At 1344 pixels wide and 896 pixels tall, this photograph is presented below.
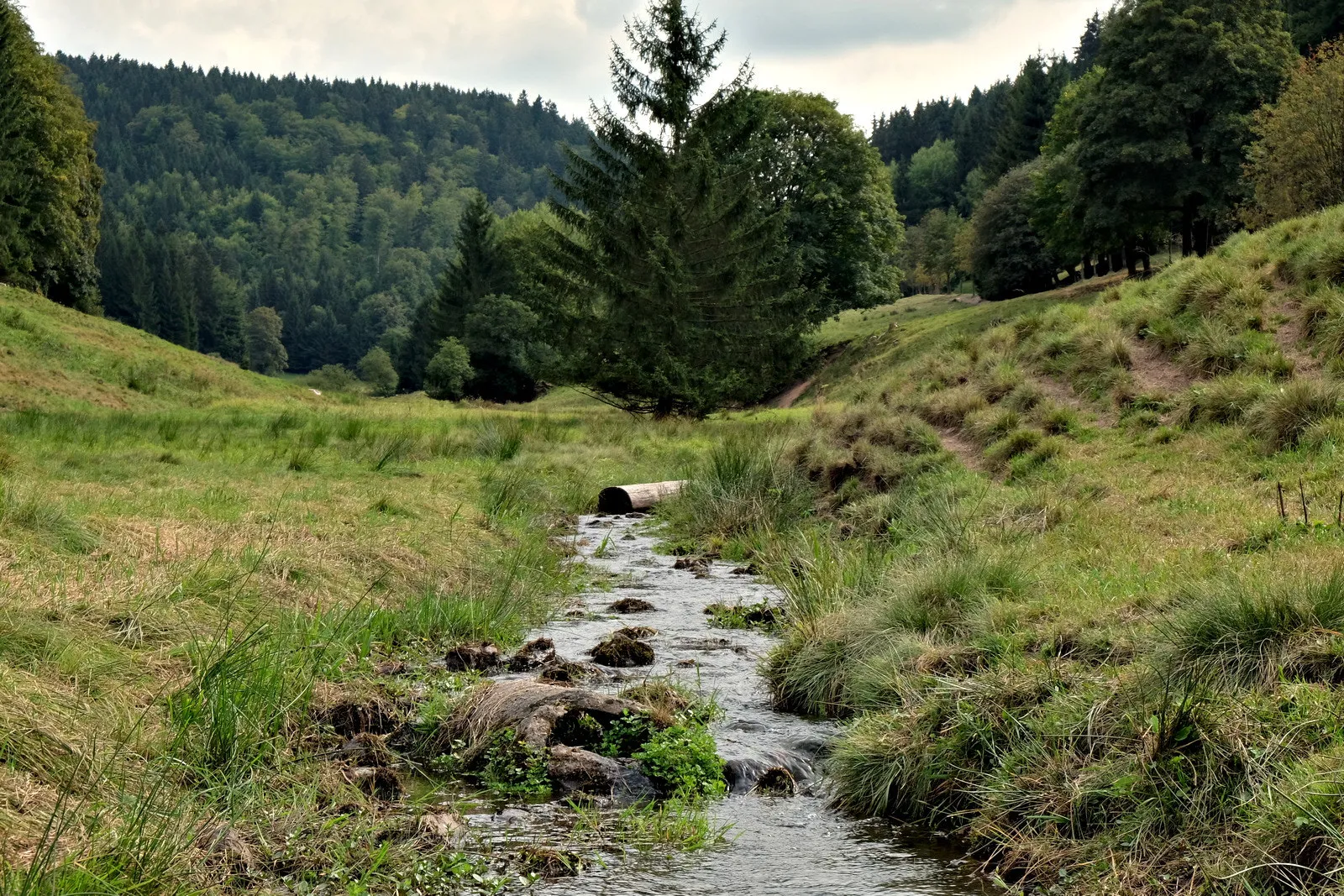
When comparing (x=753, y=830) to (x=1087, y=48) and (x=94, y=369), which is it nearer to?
(x=94, y=369)

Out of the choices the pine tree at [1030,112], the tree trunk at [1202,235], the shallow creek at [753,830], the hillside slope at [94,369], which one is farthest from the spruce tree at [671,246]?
the pine tree at [1030,112]

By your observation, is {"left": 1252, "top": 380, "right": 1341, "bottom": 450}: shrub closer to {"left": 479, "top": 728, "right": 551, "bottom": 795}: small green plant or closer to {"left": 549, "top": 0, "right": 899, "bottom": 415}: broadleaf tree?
{"left": 479, "top": 728, "right": 551, "bottom": 795}: small green plant

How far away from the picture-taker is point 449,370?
62.4m

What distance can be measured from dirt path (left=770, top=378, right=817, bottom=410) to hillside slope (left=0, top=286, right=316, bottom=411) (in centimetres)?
2156

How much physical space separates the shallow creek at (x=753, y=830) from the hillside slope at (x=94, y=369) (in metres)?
23.2

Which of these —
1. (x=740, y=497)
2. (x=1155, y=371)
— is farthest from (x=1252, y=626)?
(x=1155, y=371)

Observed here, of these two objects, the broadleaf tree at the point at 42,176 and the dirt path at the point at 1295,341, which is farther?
the broadleaf tree at the point at 42,176

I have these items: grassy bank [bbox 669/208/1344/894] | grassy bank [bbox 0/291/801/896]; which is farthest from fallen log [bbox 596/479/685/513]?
grassy bank [bbox 669/208/1344/894]

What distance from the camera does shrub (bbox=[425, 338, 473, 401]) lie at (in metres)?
62.4

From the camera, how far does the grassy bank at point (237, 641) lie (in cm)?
422

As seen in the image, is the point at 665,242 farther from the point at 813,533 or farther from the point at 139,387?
the point at 813,533

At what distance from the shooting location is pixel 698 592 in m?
10.9

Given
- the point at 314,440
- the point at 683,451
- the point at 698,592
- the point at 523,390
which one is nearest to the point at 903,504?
the point at 698,592

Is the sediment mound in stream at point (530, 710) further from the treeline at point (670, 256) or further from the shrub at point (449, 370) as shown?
the shrub at point (449, 370)
